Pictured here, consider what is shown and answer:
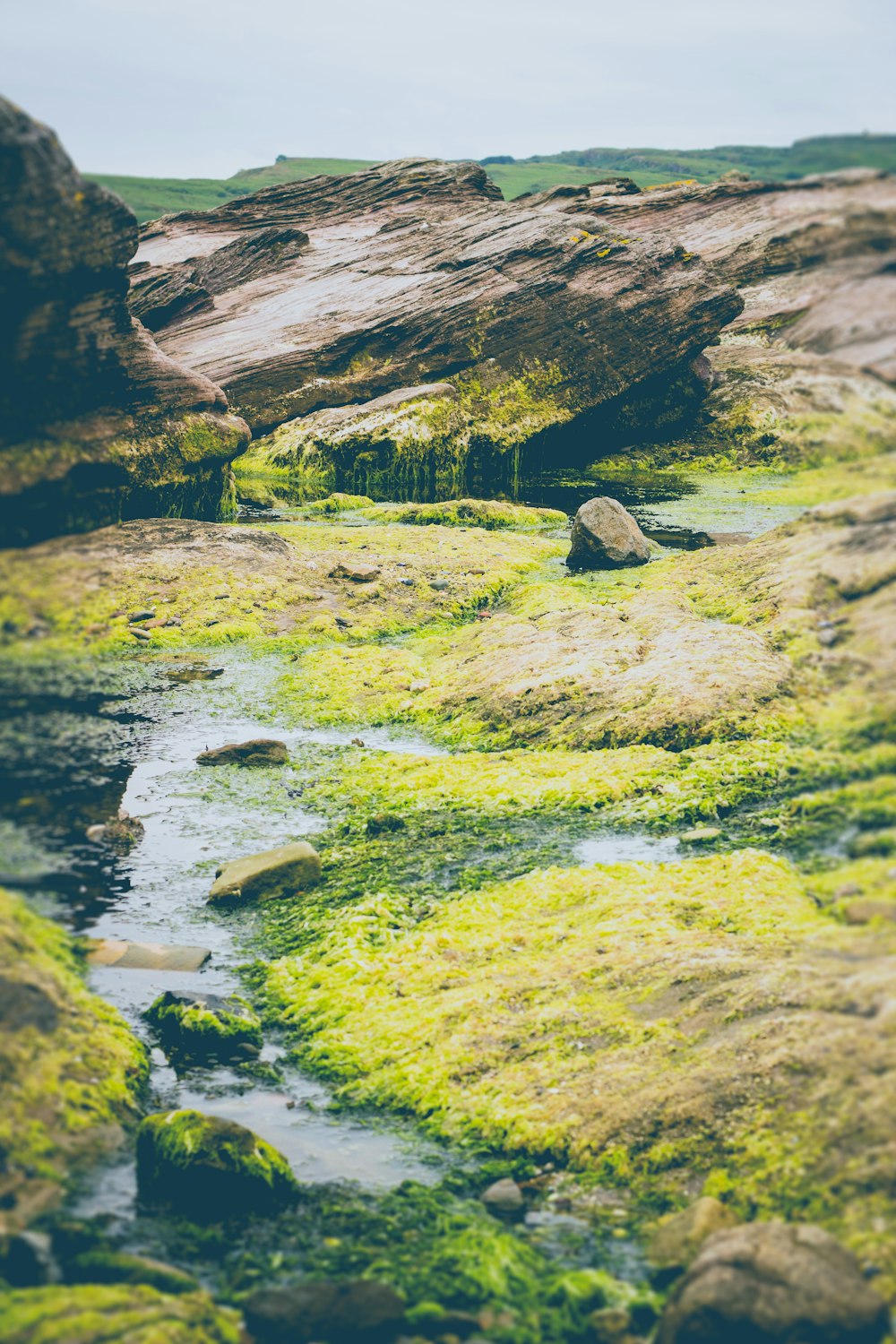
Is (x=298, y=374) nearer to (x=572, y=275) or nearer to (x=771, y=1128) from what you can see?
(x=572, y=275)

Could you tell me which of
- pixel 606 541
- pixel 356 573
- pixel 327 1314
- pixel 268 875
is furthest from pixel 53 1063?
pixel 606 541

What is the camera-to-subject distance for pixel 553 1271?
561 centimetres

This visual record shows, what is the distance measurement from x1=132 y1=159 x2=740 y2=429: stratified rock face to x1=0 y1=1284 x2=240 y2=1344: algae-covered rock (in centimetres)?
3230

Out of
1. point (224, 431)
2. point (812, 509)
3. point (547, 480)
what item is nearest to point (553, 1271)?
point (812, 509)

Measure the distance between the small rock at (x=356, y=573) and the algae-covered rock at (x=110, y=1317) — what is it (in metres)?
16.1

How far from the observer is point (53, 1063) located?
6.18 m

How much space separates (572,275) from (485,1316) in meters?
35.0

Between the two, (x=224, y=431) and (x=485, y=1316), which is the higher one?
(x=224, y=431)

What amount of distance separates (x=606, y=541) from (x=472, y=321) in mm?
17282

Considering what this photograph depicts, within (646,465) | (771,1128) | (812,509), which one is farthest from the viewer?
(646,465)

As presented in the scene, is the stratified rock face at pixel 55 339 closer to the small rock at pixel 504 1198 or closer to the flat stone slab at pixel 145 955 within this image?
the flat stone slab at pixel 145 955

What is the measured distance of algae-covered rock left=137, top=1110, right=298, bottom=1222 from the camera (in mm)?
6020

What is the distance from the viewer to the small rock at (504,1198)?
6246mm

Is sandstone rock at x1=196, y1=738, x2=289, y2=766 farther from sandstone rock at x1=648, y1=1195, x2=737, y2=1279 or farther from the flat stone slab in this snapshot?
sandstone rock at x1=648, y1=1195, x2=737, y2=1279
